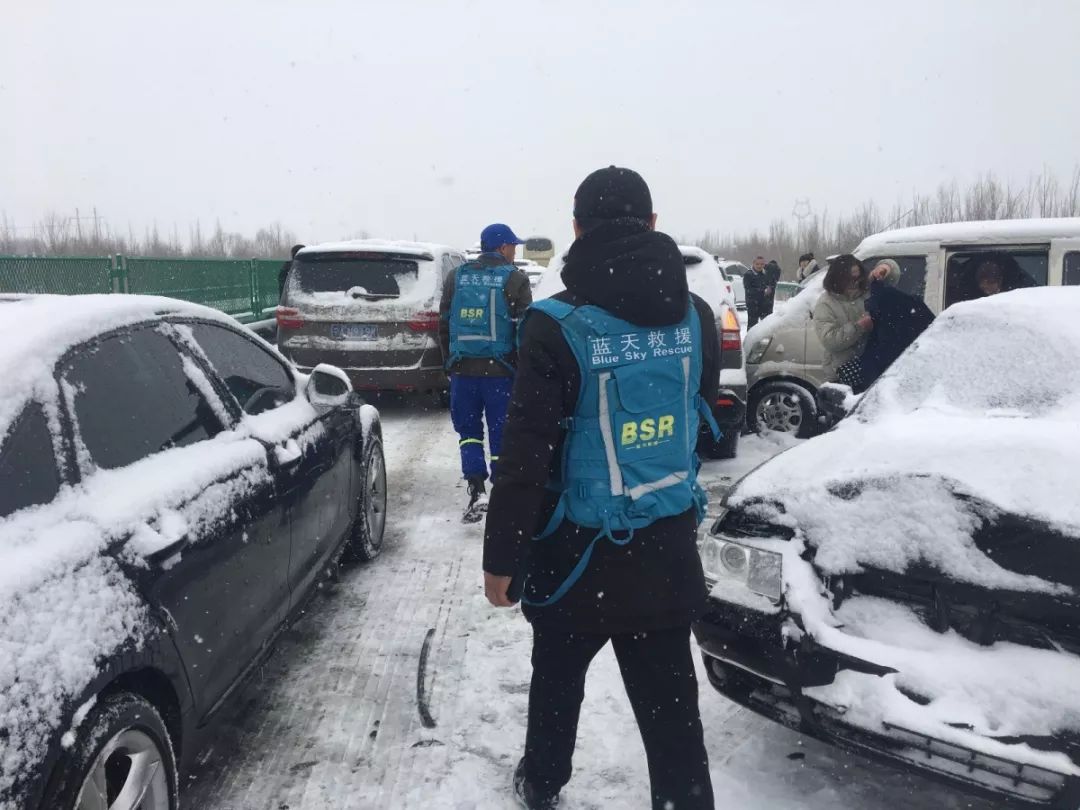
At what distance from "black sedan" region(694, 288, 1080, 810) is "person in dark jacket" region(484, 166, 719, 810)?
0.47m

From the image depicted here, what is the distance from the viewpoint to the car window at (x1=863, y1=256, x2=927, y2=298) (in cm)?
734

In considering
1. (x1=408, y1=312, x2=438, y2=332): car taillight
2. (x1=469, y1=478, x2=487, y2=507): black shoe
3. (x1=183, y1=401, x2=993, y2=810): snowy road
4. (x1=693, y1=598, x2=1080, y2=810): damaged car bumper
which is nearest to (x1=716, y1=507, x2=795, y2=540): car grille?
(x1=693, y1=598, x2=1080, y2=810): damaged car bumper

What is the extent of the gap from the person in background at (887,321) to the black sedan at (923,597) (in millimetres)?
2981

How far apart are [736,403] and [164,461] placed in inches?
191

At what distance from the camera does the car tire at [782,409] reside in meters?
7.46

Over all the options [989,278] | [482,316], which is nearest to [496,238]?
[482,316]

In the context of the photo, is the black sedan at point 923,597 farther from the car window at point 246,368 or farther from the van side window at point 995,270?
the van side window at point 995,270

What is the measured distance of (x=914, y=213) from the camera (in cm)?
4153

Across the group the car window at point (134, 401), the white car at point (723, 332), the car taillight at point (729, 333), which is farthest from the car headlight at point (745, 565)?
Answer: the car taillight at point (729, 333)

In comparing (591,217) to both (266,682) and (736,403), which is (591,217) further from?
(736,403)

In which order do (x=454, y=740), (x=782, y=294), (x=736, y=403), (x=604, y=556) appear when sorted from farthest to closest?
(x=782, y=294)
(x=736, y=403)
(x=454, y=740)
(x=604, y=556)

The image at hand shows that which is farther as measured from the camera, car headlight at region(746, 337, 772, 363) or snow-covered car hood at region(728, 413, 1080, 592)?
car headlight at region(746, 337, 772, 363)

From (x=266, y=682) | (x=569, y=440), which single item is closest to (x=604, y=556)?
(x=569, y=440)

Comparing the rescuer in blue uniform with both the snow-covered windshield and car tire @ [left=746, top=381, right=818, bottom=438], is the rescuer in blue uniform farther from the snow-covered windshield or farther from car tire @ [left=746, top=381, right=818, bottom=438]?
car tire @ [left=746, top=381, right=818, bottom=438]
